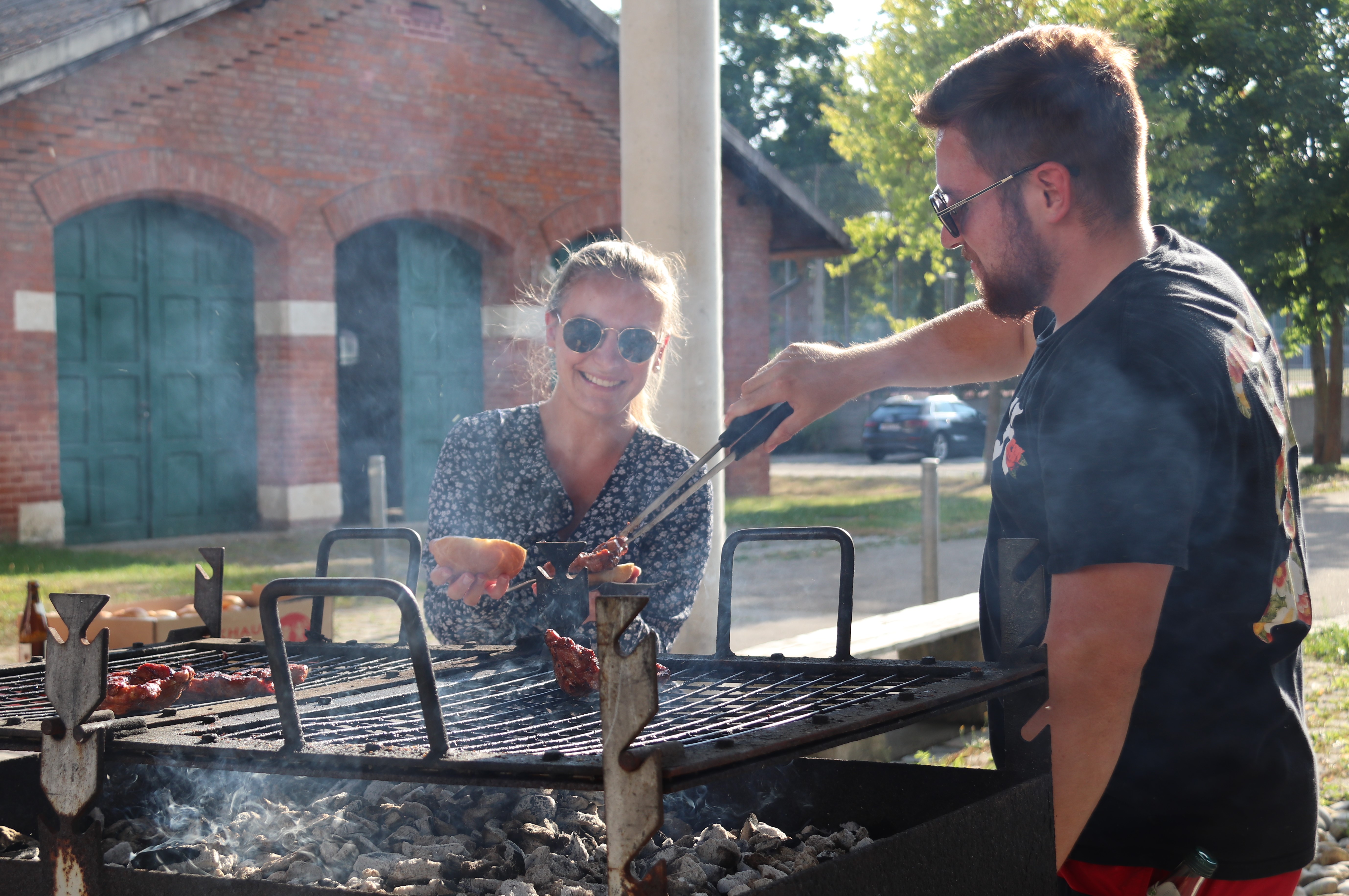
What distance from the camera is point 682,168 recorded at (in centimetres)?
457

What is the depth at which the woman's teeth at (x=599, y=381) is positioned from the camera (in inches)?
120

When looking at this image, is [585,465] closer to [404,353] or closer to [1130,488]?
[1130,488]

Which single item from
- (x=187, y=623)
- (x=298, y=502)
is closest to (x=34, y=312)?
(x=298, y=502)

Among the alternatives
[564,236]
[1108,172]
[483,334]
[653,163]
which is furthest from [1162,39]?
[1108,172]

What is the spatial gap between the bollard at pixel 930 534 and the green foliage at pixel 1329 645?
2.00 metres

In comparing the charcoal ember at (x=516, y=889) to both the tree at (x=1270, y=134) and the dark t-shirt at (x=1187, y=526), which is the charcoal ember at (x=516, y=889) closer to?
the dark t-shirt at (x=1187, y=526)

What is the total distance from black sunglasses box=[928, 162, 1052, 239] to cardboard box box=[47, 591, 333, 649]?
2.58 metres

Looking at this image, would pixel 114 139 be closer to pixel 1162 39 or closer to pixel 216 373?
pixel 216 373

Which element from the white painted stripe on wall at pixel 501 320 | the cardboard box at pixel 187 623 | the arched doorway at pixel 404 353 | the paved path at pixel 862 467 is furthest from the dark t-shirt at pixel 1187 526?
the paved path at pixel 862 467

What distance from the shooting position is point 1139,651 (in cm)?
161

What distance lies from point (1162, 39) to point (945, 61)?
3.05 meters

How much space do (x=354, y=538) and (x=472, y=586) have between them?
1.22ft

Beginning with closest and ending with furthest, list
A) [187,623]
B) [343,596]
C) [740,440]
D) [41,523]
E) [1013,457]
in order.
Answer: [343,596], [1013,457], [740,440], [187,623], [41,523]

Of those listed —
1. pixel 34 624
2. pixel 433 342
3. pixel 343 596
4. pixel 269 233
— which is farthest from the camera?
pixel 433 342
